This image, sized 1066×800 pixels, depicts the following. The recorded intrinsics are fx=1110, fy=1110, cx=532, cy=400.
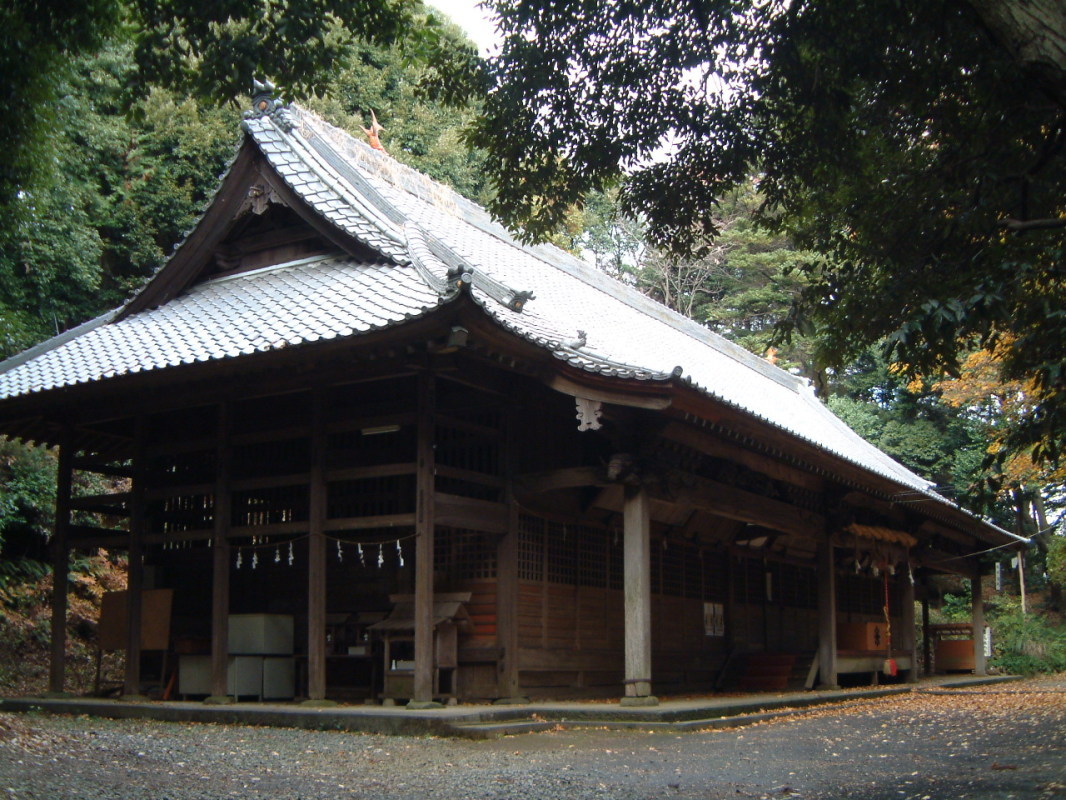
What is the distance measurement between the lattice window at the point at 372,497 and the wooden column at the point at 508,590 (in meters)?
1.21

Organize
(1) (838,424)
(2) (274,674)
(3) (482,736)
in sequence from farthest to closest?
(1) (838,424)
(2) (274,674)
(3) (482,736)

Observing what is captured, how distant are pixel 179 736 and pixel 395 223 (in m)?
6.81

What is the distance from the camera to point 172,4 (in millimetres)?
8359

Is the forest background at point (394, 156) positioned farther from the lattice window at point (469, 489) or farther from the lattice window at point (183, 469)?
the lattice window at point (183, 469)

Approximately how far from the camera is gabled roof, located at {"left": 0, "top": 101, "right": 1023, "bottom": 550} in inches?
445

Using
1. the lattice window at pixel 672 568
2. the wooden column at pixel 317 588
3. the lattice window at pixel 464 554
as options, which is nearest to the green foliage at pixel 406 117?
the lattice window at pixel 672 568

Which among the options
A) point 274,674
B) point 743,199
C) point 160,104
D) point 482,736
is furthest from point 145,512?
point 743,199

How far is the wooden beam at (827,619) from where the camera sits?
16531mm

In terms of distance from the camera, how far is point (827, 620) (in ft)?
54.4

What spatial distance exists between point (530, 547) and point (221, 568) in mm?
3468

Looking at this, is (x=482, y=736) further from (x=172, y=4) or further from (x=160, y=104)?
(x=160, y=104)

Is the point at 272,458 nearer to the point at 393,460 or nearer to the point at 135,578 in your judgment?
the point at 393,460

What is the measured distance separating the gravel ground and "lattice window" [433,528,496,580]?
104 inches

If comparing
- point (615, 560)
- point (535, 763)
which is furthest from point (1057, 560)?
point (535, 763)
